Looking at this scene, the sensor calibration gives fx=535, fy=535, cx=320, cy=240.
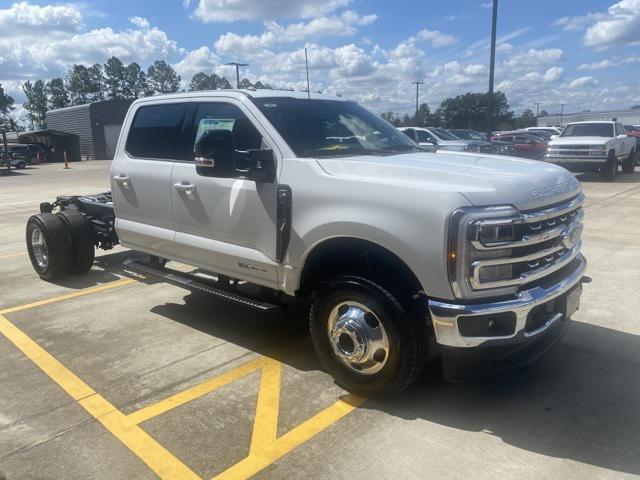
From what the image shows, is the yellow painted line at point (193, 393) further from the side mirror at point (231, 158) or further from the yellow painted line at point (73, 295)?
the yellow painted line at point (73, 295)

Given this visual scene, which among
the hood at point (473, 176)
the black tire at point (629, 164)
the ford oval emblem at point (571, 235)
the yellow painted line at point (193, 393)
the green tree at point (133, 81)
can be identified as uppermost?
the green tree at point (133, 81)

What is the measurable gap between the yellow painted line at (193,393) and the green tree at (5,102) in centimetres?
11888

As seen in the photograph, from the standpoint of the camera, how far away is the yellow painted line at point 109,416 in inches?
116

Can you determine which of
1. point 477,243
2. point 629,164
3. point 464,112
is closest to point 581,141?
point 629,164

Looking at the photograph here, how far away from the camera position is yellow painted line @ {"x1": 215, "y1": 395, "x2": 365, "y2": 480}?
2.91 metres

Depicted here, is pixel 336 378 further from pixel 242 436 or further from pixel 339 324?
pixel 242 436

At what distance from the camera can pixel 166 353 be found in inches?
175

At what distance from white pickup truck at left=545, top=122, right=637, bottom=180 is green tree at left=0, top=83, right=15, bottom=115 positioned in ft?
367

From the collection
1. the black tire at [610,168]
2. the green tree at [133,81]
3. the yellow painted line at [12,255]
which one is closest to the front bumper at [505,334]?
the yellow painted line at [12,255]

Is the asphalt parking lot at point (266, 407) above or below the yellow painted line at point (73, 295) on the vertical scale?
below

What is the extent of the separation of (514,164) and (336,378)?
6.46ft

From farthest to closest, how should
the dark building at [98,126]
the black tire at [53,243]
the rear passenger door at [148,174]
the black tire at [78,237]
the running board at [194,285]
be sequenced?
the dark building at [98,126], the black tire at [78,237], the black tire at [53,243], the rear passenger door at [148,174], the running board at [194,285]

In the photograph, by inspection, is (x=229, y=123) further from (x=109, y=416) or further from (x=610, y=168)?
(x=610, y=168)

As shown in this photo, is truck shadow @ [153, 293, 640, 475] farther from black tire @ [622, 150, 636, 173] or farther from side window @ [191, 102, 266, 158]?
black tire @ [622, 150, 636, 173]
